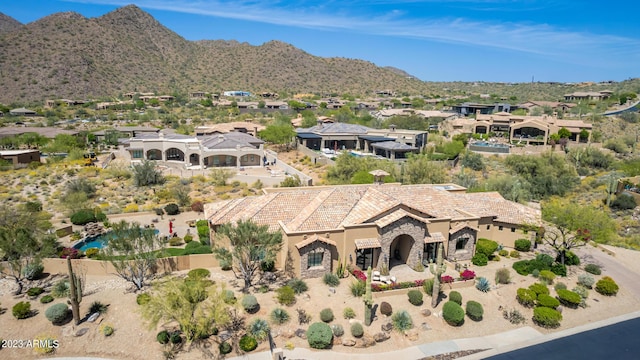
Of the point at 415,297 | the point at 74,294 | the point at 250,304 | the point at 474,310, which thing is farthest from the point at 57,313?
the point at 474,310

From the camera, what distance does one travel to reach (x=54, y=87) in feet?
409

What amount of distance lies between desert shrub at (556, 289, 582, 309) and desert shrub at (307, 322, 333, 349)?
1511cm

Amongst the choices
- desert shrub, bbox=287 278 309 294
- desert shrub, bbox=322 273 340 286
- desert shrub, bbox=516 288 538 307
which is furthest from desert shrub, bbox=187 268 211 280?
desert shrub, bbox=516 288 538 307

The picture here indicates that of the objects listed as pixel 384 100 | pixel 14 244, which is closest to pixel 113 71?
pixel 384 100

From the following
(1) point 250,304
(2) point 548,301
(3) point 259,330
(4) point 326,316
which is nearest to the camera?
(3) point 259,330

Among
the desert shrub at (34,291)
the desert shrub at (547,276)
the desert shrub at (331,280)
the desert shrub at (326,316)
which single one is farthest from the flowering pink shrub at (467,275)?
the desert shrub at (34,291)

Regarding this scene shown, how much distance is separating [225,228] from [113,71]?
458ft

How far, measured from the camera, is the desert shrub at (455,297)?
76.4ft

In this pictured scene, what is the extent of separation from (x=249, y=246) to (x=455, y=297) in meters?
12.9

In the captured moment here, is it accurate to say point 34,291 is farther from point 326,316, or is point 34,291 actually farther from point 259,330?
point 326,316

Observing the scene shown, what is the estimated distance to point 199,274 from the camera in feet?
83.5

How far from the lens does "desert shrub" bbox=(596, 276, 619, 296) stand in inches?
993

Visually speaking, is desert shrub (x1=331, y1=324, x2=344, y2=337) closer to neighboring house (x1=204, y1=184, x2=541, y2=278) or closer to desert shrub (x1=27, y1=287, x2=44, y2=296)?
neighboring house (x1=204, y1=184, x2=541, y2=278)

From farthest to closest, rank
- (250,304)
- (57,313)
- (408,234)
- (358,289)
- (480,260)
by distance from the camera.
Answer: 1. (480,260)
2. (408,234)
3. (358,289)
4. (250,304)
5. (57,313)
